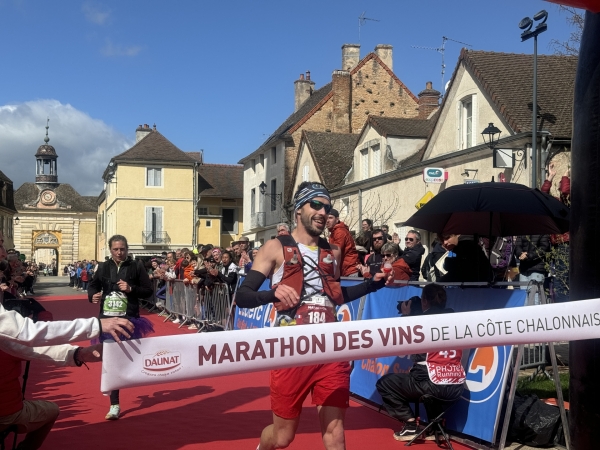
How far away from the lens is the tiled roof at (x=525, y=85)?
65.5 feet

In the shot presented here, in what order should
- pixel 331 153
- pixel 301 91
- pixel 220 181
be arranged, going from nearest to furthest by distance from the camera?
pixel 331 153 → pixel 301 91 → pixel 220 181

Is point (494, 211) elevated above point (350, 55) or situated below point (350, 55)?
below

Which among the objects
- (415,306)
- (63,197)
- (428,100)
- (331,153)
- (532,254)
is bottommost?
(415,306)

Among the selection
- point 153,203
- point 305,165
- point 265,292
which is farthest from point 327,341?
point 153,203

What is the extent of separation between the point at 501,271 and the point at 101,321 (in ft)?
25.5

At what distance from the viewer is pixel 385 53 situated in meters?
42.5

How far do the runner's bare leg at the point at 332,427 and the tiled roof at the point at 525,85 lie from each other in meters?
16.2

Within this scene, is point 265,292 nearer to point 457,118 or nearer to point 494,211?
point 494,211

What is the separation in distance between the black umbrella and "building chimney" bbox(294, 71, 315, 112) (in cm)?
4130

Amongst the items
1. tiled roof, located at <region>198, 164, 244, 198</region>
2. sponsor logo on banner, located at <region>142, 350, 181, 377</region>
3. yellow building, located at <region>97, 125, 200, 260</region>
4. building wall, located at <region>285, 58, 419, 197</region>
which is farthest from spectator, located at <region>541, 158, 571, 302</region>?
tiled roof, located at <region>198, 164, 244, 198</region>

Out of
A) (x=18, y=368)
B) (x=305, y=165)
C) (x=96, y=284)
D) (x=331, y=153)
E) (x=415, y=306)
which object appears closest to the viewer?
(x=18, y=368)

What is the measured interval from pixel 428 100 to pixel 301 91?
1569cm

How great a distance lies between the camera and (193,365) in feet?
13.9

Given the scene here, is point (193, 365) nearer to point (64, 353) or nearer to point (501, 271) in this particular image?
point (64, 353)
